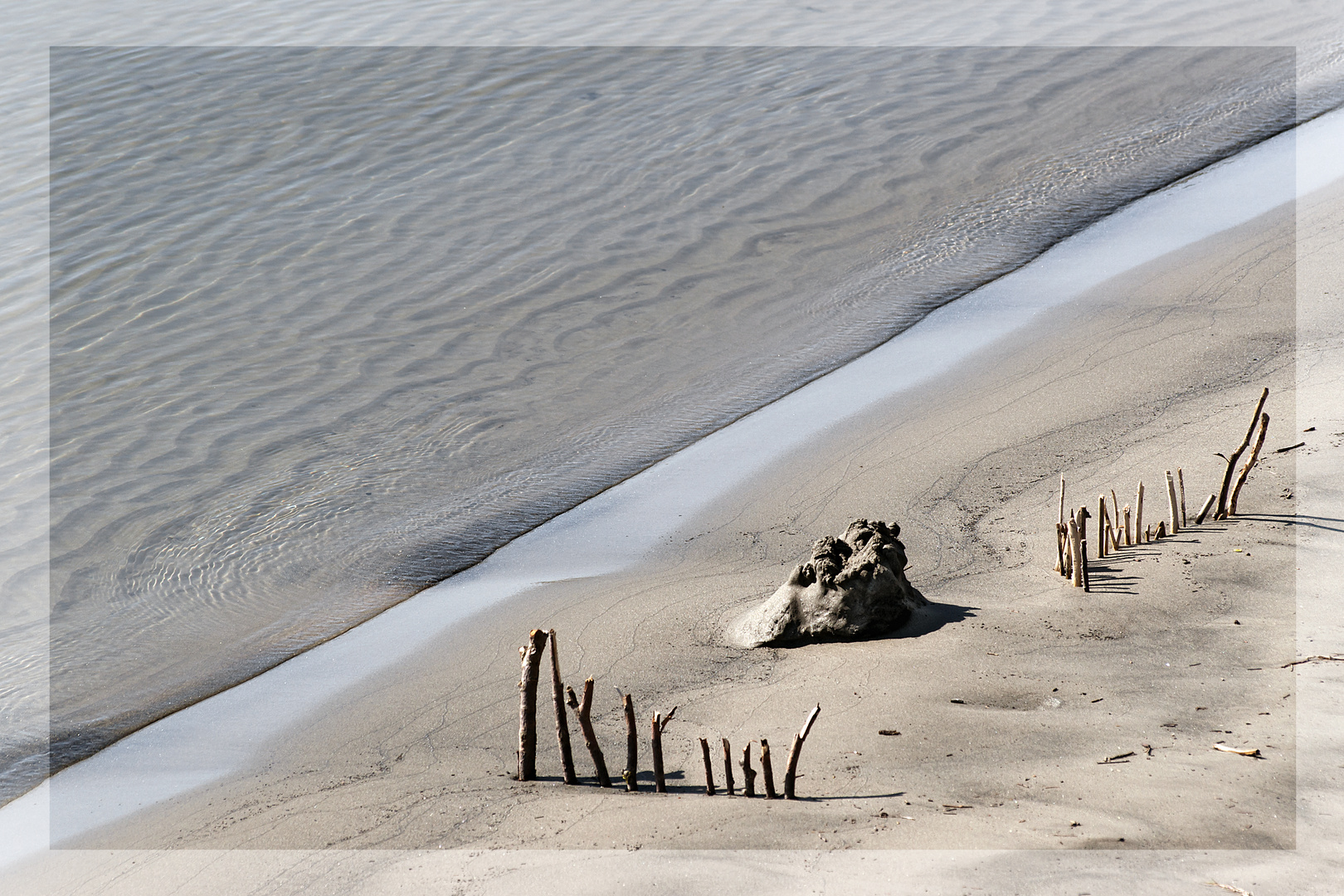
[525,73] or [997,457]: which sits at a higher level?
[525,73]

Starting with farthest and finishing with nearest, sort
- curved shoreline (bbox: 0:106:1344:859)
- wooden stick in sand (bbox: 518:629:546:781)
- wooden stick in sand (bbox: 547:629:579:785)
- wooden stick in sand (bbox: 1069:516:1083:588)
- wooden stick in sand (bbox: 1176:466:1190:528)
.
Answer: wooden stick in sand (bbox: 1176:466:1190:528), curved shoreline (bbox: 0:106:1344:859), wooden stick in sand (bbox: 1069:516:1083:588), wooden stick in sand (bbox: 518:629:546:781), wooden stick in sand (bbox: 547:629:579:785)

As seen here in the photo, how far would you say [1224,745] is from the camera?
4.62 m

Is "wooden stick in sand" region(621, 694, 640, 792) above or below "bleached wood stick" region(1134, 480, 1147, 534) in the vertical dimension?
below

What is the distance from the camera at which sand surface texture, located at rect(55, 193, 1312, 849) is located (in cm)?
445

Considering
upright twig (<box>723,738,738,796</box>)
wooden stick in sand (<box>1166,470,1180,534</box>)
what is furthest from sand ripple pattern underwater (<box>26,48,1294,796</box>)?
wooden stick in sand (<box>1166,470,1180,534</box>)

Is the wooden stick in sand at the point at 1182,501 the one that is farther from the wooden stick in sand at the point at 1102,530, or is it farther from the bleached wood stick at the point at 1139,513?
the wooden stick in sand at the point at 1102,530

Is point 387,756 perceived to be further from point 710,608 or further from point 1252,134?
point 1252,134

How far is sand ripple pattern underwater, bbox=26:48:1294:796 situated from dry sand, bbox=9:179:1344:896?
128 centimetres

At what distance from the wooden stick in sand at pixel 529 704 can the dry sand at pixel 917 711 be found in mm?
93

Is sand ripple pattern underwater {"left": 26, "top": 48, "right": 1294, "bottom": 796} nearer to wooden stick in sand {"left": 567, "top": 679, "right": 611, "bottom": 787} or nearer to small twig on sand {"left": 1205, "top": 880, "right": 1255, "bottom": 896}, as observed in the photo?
wooden stick in sand {"left": 567, "top": 679, "right": 611, "bottom": 787}

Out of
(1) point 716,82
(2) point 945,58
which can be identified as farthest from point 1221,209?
(1) point 716,82

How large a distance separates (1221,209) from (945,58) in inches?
211

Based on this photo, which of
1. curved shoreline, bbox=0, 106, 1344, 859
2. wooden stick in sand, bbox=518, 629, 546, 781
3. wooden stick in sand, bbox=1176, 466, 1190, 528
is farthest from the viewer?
wooden stick in sand, bbox=1176, 466, 1190, 528

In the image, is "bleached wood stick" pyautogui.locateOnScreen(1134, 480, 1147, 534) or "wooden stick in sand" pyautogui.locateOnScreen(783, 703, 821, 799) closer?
"wooden stick in sand" pyautogui.locateOnScreen(783, 703, 821, 799)
